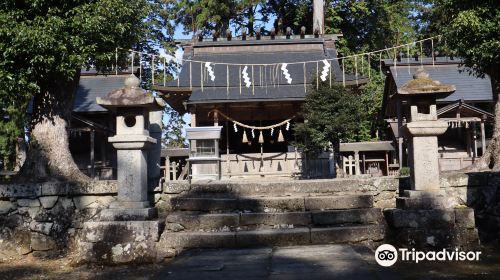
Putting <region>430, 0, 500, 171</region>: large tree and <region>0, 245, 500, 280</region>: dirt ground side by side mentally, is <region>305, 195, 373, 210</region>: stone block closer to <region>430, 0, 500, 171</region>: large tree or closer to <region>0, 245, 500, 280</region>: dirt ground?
<region>0, 245, 500, 280</region>: dirt ground

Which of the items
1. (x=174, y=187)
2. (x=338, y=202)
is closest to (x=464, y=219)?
(x=338, y=202)

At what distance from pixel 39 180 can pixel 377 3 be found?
22.9 meters

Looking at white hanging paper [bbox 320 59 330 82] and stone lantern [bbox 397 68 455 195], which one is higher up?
white hanging paper [bbox 320 59 330 82]

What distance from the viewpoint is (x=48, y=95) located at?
817 cm

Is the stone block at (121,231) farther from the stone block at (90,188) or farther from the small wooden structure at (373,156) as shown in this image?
the small wooden structure at (373,156)

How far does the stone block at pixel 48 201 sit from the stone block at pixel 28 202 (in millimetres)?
73

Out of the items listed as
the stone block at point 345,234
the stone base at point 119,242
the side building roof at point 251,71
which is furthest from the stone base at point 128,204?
the side building roof at point 251,71

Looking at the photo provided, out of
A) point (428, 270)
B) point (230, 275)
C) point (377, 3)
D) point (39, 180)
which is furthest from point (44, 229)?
point (377, 3)

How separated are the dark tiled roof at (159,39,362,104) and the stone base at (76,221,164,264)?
10.5 metres

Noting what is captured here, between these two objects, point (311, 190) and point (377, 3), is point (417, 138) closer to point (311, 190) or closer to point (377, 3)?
point (311, 190)

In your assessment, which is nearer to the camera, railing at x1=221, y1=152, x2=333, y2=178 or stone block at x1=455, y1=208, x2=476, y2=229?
stone block at x1=455, y1=208, x2=476, y2=229

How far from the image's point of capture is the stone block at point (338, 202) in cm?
657

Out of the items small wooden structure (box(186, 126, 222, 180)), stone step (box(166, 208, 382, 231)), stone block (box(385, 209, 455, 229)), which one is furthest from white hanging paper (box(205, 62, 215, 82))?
stone block (box(385, 209, 455, 229))

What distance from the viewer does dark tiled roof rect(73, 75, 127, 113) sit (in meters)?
21.3
